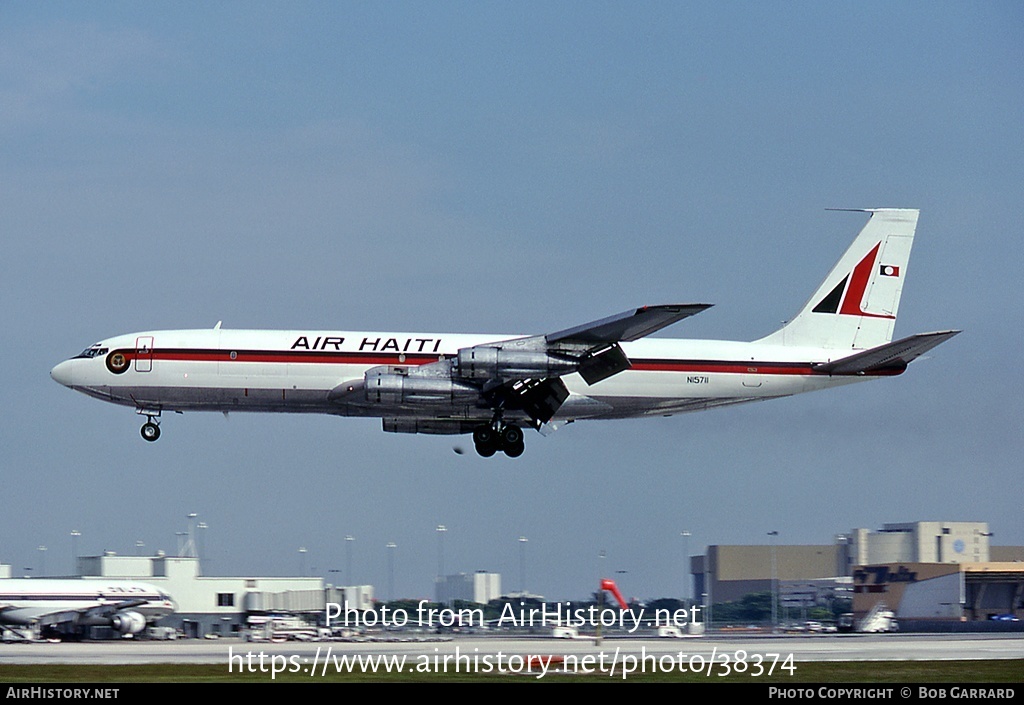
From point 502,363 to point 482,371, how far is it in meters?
0.78

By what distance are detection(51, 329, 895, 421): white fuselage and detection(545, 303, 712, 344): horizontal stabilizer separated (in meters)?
2.90

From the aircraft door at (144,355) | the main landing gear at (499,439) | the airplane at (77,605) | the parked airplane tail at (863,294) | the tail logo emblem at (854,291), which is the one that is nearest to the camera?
the aircraft door at (144,355)

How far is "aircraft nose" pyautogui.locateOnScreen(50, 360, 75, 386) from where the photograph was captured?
50031 millimetres

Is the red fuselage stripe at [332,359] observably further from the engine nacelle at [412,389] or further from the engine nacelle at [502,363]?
the engine nacelle at [502,363]

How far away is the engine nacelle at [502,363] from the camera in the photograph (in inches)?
1847

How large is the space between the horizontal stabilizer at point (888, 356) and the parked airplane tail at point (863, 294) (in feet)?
5.22

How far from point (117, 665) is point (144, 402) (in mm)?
12386

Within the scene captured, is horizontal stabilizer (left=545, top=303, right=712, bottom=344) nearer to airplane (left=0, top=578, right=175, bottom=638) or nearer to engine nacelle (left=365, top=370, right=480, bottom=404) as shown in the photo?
engine nacelle (left=365, top=370, right=480, bottom=404)

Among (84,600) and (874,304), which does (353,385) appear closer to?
(874,304)

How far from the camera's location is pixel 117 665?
132ft

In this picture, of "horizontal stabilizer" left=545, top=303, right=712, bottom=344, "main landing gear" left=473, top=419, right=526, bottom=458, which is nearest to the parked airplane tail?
"horizontal stabilizer" left=545, top=303, right=712, bottom=344

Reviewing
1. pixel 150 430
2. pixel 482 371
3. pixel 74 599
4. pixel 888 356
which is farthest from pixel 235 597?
pixel 888 356

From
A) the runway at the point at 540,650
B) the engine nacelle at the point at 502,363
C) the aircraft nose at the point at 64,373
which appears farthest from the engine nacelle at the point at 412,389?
the aircraft nose at the point at 64,373
